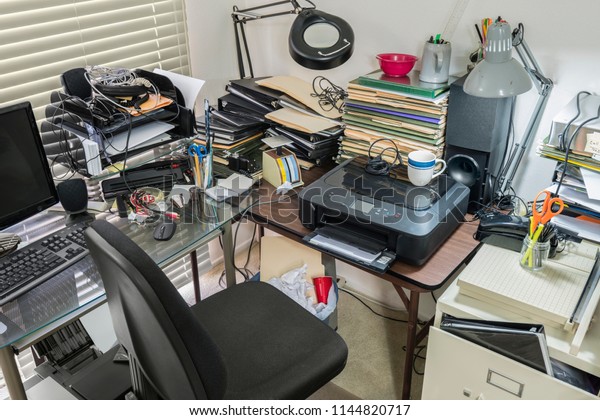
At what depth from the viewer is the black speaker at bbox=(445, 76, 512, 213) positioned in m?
1.71

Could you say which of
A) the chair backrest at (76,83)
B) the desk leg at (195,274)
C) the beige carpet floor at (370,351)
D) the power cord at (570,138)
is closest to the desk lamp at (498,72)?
the power cord at (570,138)

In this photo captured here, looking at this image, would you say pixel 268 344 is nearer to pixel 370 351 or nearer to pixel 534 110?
pixel 370 351

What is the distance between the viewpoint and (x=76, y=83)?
1820mm

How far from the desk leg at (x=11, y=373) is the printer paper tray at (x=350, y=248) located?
0.84m

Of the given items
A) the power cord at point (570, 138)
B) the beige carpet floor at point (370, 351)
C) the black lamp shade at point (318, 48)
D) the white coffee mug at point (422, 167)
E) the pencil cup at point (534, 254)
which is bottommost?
the beige carpet floor at point (370, 351)

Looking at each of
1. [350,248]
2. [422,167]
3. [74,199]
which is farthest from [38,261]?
[422,167]

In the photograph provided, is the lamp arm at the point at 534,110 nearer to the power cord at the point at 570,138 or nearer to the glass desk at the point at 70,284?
the power cord at the point at 570,138

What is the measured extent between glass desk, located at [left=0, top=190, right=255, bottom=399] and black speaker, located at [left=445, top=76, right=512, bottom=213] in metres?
0.71

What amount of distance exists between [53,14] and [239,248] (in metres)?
1.43

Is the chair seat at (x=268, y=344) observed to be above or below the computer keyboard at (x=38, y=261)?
below

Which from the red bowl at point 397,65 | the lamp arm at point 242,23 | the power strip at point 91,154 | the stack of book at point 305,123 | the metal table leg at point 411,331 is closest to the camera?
the metal table leg at point 411,331

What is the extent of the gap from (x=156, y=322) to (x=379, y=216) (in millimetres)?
783

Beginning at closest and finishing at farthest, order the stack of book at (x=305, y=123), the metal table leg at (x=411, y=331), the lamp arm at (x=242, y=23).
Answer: the metal table leg at (x=411, y=331), the stack of book at (x=305, y=123), the lamp arm at (x=242, y=23)

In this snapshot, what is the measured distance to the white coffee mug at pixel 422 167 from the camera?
1.69m
